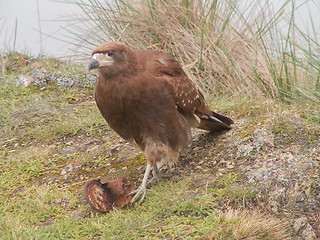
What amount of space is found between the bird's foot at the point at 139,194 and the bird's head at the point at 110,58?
99 centimetres

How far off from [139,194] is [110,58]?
1.15m

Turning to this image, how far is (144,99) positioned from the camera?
3.36 m

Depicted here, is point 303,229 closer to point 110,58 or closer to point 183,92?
point 183,92

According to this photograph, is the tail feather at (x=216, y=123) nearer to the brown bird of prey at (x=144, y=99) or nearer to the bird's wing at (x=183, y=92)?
the bird's wing at (x=183, y=92)

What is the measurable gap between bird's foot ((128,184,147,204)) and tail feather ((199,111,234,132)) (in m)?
1.00

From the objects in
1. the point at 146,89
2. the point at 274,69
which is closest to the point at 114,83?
the point at 146,89

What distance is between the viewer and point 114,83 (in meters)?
3.37

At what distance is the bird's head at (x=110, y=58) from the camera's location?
3365mm

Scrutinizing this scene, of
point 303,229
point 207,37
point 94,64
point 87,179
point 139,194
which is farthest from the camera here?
point 207,37

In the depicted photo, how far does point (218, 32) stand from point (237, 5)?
0.52m

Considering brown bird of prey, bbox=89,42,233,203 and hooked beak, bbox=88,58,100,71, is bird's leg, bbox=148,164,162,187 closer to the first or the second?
brown bird of prey, bbox=89,42,233,203

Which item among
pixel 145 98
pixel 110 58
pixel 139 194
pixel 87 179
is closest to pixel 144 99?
pixel 145 98

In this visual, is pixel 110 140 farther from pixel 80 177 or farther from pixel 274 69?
pixel 274 69

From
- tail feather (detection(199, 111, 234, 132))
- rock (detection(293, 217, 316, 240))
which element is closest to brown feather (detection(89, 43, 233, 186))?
tail feather (detection(199, 111, 234, 132))
